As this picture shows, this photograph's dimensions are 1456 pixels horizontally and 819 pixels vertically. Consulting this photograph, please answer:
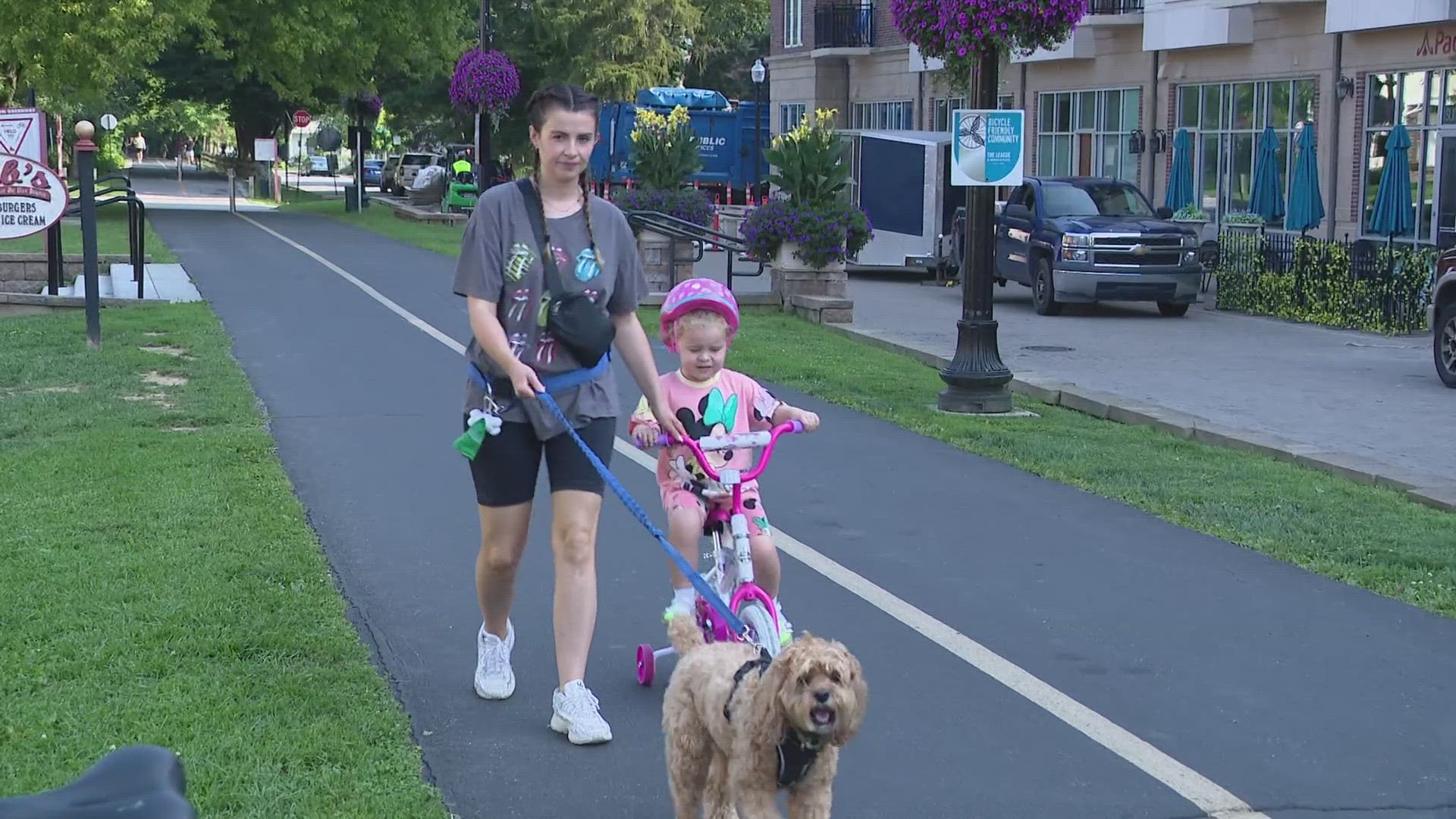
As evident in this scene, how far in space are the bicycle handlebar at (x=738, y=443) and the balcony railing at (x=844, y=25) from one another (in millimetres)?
42934

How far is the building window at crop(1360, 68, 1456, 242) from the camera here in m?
25.8

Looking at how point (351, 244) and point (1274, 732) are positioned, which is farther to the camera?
point (351, 244)

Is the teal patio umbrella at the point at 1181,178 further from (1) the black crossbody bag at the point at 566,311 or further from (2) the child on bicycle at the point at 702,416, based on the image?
(1) the black crossbody bag at the point at 566,311

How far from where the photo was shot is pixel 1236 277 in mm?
25250

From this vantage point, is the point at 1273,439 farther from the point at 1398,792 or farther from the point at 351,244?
the point at 351,244

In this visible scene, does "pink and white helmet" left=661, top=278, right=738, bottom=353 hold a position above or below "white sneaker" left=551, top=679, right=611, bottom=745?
above

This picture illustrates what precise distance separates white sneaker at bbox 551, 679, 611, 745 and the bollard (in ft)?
35.7

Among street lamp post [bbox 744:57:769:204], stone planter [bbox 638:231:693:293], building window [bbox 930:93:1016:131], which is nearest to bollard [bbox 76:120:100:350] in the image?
stone planter [bbox 638:231:693:293]

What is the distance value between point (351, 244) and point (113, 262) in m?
6.80

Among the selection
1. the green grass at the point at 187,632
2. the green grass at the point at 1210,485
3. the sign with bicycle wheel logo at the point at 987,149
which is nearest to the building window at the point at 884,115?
the green grass at the point at 1210,485

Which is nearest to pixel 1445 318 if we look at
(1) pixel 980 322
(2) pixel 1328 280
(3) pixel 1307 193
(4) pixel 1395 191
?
(1) pixel 980 322

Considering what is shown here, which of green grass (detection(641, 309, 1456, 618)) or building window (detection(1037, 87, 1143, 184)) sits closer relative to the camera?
green grass (detection(641, 309, 1456, 618))

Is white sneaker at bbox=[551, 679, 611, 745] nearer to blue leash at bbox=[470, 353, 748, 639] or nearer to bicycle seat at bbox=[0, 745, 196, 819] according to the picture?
blue leash at bbox=[470, 353, 748, 639]

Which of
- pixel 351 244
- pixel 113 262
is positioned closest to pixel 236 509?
pixel 113 262
